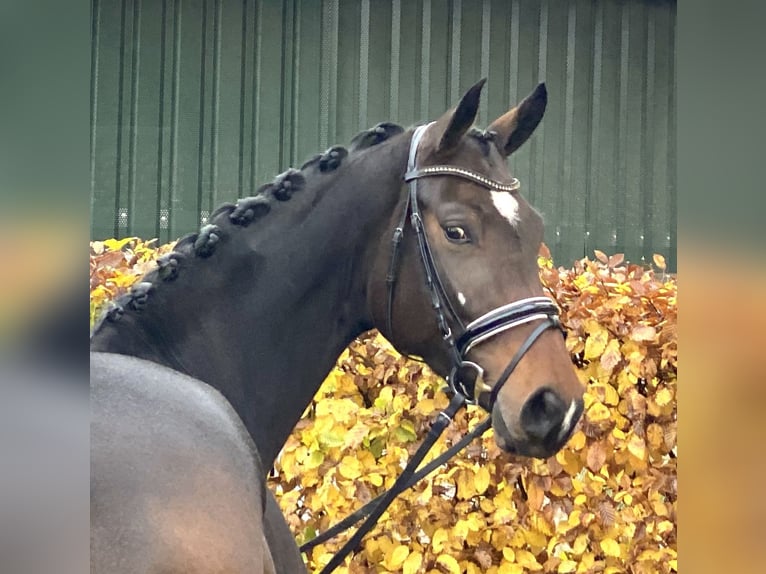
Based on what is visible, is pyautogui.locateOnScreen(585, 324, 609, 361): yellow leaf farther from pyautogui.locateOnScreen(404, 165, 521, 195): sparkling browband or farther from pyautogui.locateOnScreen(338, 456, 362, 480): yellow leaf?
pyautogui.locateOnScreen(404, 165, 521, 195): sparkling browband

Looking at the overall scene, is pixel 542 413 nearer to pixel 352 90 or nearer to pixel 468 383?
pixel 468 383

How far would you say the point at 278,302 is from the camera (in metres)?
1.78

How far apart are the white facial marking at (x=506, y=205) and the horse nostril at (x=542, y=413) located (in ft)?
1.23

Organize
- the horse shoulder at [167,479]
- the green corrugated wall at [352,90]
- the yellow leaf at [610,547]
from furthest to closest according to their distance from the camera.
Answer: the yellow leaf at [610,547], the green corrugated wall at [352,90], the horse shoulder at [167,479]

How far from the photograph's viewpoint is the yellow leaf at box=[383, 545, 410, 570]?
263cm

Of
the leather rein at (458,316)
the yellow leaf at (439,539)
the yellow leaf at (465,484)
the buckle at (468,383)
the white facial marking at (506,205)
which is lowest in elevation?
the yellow leaf at (439,539)

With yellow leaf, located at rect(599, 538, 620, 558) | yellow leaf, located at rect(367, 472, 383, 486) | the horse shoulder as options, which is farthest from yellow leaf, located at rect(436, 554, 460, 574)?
the horse shoulder

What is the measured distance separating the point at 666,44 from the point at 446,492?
156 centimetres

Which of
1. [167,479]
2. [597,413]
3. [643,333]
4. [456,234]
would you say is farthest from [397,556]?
[167,479]

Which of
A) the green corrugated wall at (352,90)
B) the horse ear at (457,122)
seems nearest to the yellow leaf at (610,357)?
the green corrugated wall at (352,90)

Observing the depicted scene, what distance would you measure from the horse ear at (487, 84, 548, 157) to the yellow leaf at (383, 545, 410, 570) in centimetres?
142

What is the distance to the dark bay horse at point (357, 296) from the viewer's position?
5.53ft

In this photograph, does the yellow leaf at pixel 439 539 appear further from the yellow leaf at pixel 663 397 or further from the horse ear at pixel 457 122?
the horse ear at pixel 457 122
